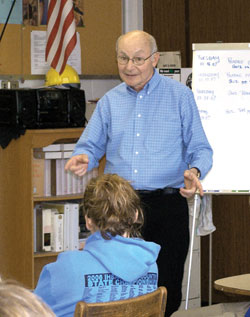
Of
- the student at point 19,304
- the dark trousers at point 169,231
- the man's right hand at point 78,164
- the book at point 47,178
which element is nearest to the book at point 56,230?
the book at point 47,178

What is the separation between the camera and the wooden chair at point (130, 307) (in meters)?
1.93

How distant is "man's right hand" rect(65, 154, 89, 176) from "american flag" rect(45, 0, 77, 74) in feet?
6.12

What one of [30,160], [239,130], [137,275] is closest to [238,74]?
[239,130]

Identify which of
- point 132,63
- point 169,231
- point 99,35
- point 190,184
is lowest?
point 169,231

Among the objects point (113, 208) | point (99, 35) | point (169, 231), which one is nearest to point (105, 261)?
point (113, 208)

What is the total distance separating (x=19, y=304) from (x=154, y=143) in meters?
2.33

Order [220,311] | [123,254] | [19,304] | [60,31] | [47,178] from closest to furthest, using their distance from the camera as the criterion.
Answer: [19,304] < [123,254] < [220,311] < [47,178] < [60,31]

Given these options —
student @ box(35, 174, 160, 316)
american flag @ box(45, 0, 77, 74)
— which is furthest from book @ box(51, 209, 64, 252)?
student @ box(35, 174, 160, 316)

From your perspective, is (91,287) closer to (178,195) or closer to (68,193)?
(178,195)

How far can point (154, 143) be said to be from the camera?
332 centimetres

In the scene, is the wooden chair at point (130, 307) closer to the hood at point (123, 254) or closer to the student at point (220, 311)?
the hood at point (123, 254)

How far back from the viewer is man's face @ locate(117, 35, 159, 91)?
3287 millimetres

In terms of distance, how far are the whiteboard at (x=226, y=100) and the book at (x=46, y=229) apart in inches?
57.2

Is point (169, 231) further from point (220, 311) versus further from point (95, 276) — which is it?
point (95, 276)
